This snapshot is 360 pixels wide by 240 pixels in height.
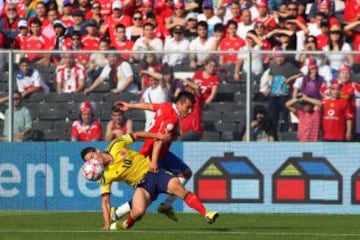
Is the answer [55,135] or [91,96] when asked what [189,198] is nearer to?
[91,96]

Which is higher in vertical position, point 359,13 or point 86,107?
point 359,13

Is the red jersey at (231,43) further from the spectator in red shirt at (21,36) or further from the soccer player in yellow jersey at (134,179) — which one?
the soccer player in yellow jersey at (134,179)

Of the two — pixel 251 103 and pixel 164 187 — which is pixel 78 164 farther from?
pixel 164 187

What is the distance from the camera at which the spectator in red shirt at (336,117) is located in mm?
22062

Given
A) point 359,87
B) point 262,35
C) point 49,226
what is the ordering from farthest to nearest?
point 262,35 → point 359,87 → point 49,226

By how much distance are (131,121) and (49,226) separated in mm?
4003

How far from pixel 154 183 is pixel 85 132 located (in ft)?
17.4

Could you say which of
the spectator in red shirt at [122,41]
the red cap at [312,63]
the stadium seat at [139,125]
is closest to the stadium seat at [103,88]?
the stadium seat at [139,125]

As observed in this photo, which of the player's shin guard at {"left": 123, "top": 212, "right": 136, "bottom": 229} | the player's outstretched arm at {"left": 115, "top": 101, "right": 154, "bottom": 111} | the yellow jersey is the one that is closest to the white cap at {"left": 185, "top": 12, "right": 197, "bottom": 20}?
the player's outstretched arm at {"left": 115, "top": 101, "right": 154, "bottom": 111}

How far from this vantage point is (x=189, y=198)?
17.9 meters

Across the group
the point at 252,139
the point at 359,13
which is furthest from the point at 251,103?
the point at 359,13

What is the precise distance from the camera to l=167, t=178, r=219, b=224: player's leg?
58.3 ft

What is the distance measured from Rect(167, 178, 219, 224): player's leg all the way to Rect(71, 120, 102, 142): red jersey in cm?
519

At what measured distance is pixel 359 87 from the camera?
21.9 metres
